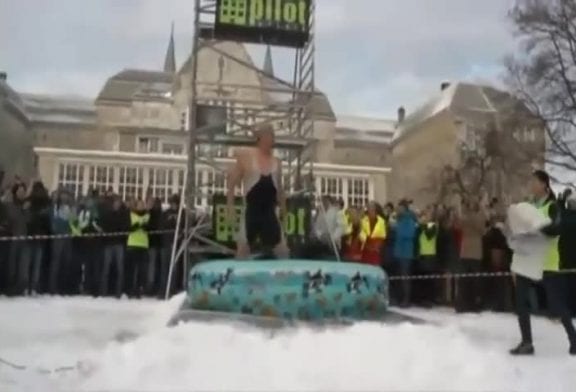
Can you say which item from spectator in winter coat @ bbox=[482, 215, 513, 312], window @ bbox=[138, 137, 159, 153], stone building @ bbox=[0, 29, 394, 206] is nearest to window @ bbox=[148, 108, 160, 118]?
stone building @ bbox=[0, 29, 394, 206]

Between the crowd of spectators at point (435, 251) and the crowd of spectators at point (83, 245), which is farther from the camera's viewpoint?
the crowd of spectators at point (435, 251)

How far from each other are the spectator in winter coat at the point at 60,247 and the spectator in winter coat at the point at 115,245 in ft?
1.54

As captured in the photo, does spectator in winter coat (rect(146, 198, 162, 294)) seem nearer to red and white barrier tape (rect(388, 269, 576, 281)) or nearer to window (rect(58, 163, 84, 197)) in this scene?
red and white barrier tape (rect(388, 269, 576, 281))

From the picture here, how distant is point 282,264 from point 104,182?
28.9m

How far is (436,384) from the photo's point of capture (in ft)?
15.9

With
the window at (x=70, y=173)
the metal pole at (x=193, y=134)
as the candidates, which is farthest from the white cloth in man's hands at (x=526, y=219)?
the window at (x=70, y=173)

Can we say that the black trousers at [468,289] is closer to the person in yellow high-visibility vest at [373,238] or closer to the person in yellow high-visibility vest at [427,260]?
the person in yellow high-visibility vest at [427,260]

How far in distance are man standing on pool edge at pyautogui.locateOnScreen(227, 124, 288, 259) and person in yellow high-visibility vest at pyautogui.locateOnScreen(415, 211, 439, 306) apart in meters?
5.47

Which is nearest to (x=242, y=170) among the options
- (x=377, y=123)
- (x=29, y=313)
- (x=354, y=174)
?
(x=29, y=313)

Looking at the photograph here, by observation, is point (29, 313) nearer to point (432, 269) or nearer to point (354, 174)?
point (432, 269)

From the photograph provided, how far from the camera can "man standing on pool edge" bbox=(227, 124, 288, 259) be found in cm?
706

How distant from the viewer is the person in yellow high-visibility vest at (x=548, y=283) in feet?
22.1

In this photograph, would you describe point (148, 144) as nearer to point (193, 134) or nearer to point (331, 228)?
point (193, 134)

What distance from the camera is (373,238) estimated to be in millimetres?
12391
